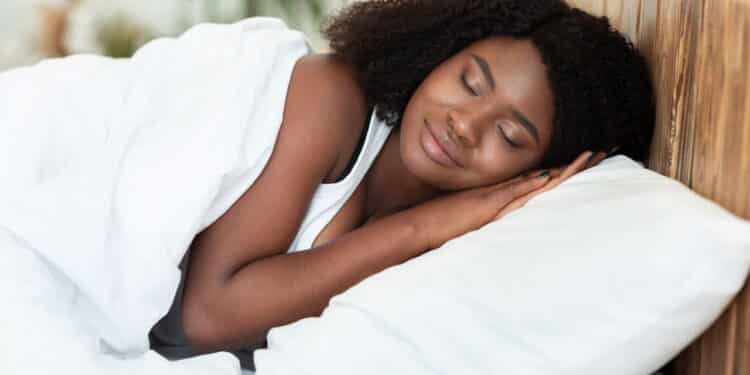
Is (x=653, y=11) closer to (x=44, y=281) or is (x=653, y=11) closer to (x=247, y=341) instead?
(x=247, y=341)

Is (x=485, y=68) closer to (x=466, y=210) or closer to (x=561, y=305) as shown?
(x=466, y=210)

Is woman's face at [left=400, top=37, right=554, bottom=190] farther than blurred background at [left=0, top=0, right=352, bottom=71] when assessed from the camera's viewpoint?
No

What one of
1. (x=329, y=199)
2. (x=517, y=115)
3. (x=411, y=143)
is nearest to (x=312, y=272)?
(x=329, y=199)

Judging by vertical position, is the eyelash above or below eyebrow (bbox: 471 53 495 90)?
below

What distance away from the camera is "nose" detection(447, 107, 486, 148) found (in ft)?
4.23

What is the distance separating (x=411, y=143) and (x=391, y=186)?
0.17 m

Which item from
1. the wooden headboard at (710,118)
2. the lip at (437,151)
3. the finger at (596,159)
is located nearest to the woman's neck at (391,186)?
the lip at (437,151)

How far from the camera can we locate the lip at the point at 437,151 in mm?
1325

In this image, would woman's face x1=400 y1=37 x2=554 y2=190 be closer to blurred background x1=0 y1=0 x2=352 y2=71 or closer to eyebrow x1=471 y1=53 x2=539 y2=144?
eyebrow x1=471 y1=53 x2=539 y2=144

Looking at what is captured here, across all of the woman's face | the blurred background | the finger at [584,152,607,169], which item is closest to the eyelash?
the woman's face

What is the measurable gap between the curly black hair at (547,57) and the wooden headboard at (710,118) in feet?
0.25

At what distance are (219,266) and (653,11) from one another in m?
0.72

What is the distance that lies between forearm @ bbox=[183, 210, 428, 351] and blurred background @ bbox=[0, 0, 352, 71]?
151cm

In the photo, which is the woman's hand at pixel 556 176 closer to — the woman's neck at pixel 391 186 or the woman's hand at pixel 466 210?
the woman's hand at pixel 466 210
